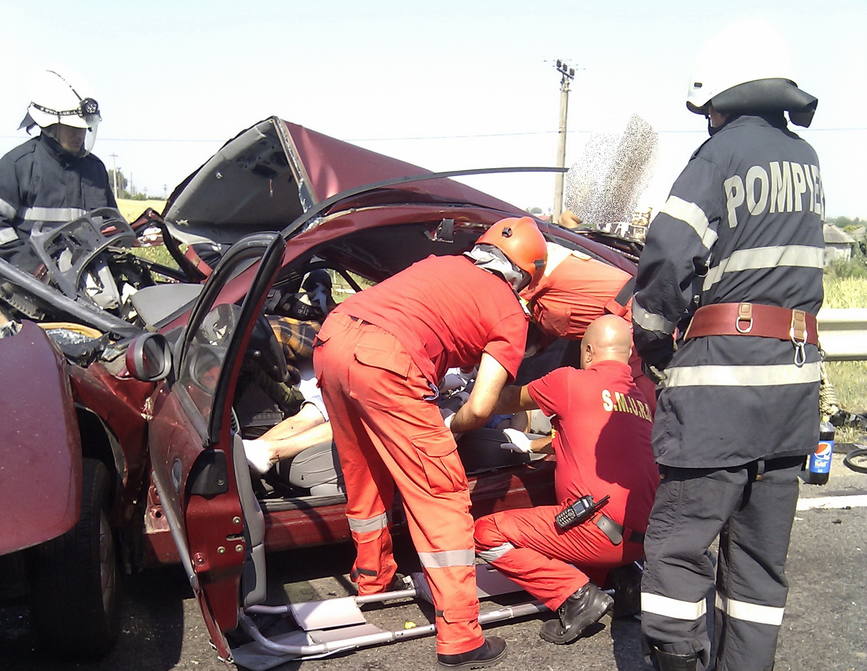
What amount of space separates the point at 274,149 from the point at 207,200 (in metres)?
0.68

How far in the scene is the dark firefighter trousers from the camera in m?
2.47

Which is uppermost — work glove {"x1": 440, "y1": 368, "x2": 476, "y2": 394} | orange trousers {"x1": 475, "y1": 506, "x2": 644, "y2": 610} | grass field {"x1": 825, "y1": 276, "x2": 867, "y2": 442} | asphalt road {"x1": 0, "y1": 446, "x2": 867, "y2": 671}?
work glove {"x1": 440, "y1": 368, "x2": 476, "y2": 394}

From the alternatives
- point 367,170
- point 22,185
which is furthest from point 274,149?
point 22,185

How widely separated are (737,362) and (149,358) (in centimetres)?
172

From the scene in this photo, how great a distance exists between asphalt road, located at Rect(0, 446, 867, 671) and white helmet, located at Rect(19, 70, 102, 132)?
9.62 feet

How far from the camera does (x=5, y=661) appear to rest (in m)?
2.74

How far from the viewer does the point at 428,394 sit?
3010 mm

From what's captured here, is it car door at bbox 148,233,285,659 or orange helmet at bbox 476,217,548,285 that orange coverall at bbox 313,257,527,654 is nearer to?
orange helmet at bbox 476,217,548,285

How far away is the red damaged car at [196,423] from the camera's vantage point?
7.64 feet

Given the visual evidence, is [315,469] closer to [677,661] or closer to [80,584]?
[80,584]

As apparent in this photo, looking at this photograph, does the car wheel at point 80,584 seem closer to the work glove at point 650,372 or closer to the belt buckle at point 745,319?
the work glove at point 650,372

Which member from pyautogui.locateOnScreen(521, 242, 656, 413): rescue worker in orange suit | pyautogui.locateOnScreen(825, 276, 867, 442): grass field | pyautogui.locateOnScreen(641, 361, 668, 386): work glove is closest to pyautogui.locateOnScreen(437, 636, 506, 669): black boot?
pyautogui.locateOnScreen(641, 361, 668, 386): work glove

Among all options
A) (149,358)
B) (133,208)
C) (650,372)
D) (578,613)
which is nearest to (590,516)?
(578,613)

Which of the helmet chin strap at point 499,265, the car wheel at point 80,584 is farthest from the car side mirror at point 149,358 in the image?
the helmet chin strap at point 499,265
